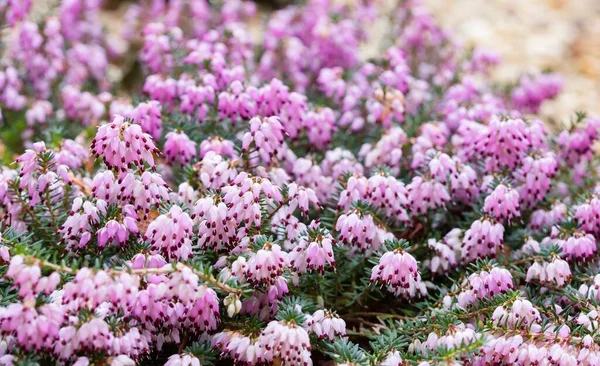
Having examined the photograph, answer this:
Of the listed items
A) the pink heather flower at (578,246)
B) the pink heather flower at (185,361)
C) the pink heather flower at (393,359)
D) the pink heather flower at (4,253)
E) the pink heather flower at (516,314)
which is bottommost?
the pink heather flower at (185,361)

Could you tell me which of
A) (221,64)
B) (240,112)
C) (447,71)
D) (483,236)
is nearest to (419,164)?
(483,236)

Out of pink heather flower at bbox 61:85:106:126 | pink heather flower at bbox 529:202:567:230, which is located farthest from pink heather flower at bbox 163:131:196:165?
pink heather flower at bbox 529:202:567:230

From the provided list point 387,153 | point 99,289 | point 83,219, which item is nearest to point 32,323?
point 99,289

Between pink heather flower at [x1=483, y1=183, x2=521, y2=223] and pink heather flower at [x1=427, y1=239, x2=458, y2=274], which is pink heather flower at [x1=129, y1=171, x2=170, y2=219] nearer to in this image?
pink heather flower at [x1=427, y1=239, x2=458, y2=274]

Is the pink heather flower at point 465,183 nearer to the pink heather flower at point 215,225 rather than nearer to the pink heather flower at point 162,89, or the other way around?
the pink heather flower at point 215,225

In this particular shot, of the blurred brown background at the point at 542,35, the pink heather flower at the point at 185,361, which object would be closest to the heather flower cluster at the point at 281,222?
the pink heather flower at the point at 185,361

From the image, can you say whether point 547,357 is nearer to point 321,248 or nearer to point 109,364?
point 321,248
